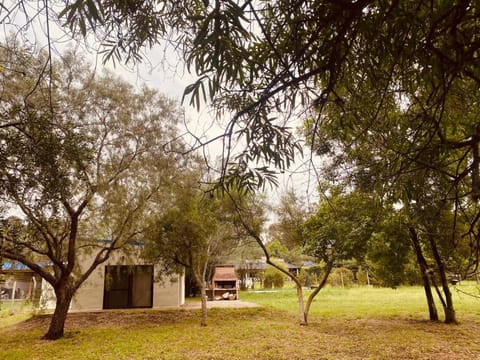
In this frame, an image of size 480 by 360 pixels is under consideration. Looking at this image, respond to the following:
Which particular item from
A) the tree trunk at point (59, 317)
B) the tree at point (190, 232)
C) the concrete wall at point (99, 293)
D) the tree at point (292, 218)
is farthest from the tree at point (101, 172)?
the concrete wall at point (99, 293)

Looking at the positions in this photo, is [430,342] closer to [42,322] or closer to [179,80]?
[179,80]

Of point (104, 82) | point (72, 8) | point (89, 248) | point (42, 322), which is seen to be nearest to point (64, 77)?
point (104, 82)

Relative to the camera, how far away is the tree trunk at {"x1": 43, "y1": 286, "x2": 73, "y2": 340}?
7.77m

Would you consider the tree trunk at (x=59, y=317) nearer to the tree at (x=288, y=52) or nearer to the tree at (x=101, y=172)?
the tree at (x=101, y=172)

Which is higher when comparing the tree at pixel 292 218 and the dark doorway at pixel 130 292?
the tree at pixel 292 218

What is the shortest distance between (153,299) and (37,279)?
14.1 ft

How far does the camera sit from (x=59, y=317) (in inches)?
311

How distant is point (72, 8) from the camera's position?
3.87 ft

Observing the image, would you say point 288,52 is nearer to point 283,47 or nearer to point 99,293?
point 283,47

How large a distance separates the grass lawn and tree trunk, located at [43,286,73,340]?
245mm

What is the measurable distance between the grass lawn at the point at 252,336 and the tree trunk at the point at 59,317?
245 millimetres

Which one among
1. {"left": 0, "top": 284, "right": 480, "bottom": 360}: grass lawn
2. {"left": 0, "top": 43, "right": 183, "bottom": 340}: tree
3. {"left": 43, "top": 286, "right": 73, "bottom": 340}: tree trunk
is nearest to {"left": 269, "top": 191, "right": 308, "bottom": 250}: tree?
{"left": 0, "top": 284, "right": 480, "bottom": 360}: grass lawn

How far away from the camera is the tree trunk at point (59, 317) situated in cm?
777

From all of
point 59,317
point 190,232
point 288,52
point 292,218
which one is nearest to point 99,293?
point 59,317
